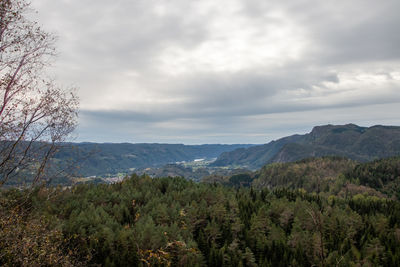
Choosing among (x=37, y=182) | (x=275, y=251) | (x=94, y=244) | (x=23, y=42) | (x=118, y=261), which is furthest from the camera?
(x=275, y=251)

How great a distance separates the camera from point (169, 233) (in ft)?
186

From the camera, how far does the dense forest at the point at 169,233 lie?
92.2 feet

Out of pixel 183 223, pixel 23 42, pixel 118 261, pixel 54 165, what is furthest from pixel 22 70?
pixel 183 223

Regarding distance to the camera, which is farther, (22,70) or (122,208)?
(122,208)

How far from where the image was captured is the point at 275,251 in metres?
66.4

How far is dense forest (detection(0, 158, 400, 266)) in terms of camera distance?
92.2 ft

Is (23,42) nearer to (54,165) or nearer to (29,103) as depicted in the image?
(29,103)

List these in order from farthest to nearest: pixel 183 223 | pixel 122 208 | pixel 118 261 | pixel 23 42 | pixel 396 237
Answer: pixel 396 237 → pixel 122 208 → pixel 183 223 → pixel 118 261 → pixel 23 42

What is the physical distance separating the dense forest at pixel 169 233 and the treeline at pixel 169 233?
19cm

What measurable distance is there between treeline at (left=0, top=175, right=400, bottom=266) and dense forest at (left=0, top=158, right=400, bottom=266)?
193mm

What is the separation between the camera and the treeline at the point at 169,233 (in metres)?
28.1

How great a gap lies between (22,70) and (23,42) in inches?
119

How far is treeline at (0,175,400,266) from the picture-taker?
28.1 meters

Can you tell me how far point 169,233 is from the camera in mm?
56781
